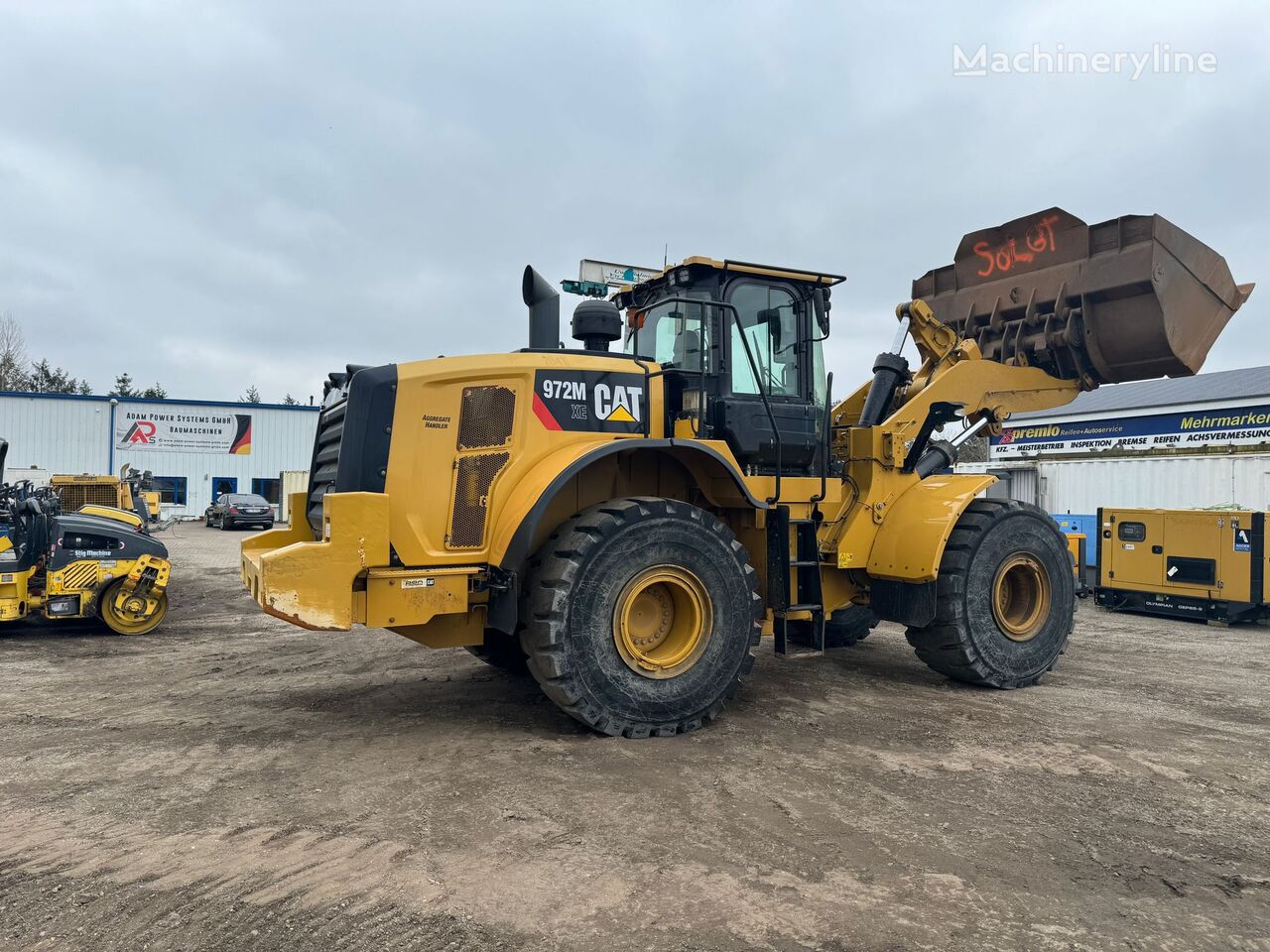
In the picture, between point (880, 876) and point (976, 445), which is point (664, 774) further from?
point (976, 445)

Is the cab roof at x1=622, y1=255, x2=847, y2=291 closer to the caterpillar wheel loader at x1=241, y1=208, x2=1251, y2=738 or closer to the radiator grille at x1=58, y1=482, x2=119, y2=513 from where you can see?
the caterpillar wheel loader at x1=241, y1=208, x2=1251, y2=738

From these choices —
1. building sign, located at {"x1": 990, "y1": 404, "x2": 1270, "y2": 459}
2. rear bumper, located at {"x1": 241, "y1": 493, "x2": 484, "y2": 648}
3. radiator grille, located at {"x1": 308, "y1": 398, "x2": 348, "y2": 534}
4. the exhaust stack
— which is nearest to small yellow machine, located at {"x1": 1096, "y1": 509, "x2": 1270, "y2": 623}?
→ building sign, located at {"x1": 990, "y1": 404, "x2": 1270, "y2": 459}

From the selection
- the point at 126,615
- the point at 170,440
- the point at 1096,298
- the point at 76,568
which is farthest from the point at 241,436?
the point at 1096,298

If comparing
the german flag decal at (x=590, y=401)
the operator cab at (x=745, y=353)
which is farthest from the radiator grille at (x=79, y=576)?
the german flag decal at (x=590, y=401)

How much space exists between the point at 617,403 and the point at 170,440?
1493 inches

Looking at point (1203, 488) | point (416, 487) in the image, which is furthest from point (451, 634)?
point (1203, 488)

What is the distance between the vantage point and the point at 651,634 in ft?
18.0

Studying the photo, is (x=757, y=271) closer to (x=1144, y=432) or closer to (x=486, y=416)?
(x=486, y=416)

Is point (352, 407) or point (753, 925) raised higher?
point (352, 407)

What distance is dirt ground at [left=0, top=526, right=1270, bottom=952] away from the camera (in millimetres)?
3047

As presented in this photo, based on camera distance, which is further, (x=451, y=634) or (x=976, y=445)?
(x=976, y=445)

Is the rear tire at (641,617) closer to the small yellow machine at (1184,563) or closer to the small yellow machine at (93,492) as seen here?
the small yellow machine at (1184,563)

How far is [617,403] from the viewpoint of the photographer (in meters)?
5.61

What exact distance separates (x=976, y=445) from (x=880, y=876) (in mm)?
42283
